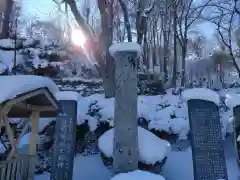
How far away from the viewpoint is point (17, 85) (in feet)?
18.3

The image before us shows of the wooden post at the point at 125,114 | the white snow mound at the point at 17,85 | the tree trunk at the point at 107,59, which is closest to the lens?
the white snow mound at the point at 17,85

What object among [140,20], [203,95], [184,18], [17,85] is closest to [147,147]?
[203,95]

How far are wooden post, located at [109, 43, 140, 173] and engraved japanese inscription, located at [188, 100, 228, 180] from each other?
1476 mm

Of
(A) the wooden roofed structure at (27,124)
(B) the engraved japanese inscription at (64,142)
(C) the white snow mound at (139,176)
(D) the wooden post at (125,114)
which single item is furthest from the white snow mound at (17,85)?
(C) the white snow mound at (139,176)

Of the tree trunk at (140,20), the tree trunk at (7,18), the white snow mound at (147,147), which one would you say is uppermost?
the tree trunk at (7,18)

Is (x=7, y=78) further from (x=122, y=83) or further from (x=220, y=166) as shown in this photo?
(x=220, y=166)

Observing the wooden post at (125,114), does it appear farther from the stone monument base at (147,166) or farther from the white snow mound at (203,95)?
the white snow mound at (203,95)

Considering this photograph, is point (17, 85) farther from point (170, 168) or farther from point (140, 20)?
point (140, 20)

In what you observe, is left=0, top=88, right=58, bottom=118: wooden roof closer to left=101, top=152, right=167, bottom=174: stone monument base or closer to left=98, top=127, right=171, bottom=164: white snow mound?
left=98, top=127, right=171, bottom=164: white snow mound

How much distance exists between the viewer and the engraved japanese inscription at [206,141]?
6.63m

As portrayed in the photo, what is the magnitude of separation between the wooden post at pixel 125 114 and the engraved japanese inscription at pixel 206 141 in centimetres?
148

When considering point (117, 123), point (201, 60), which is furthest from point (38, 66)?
point (201, 60)

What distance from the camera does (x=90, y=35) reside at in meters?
12.5

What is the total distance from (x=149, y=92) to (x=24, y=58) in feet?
30.9
